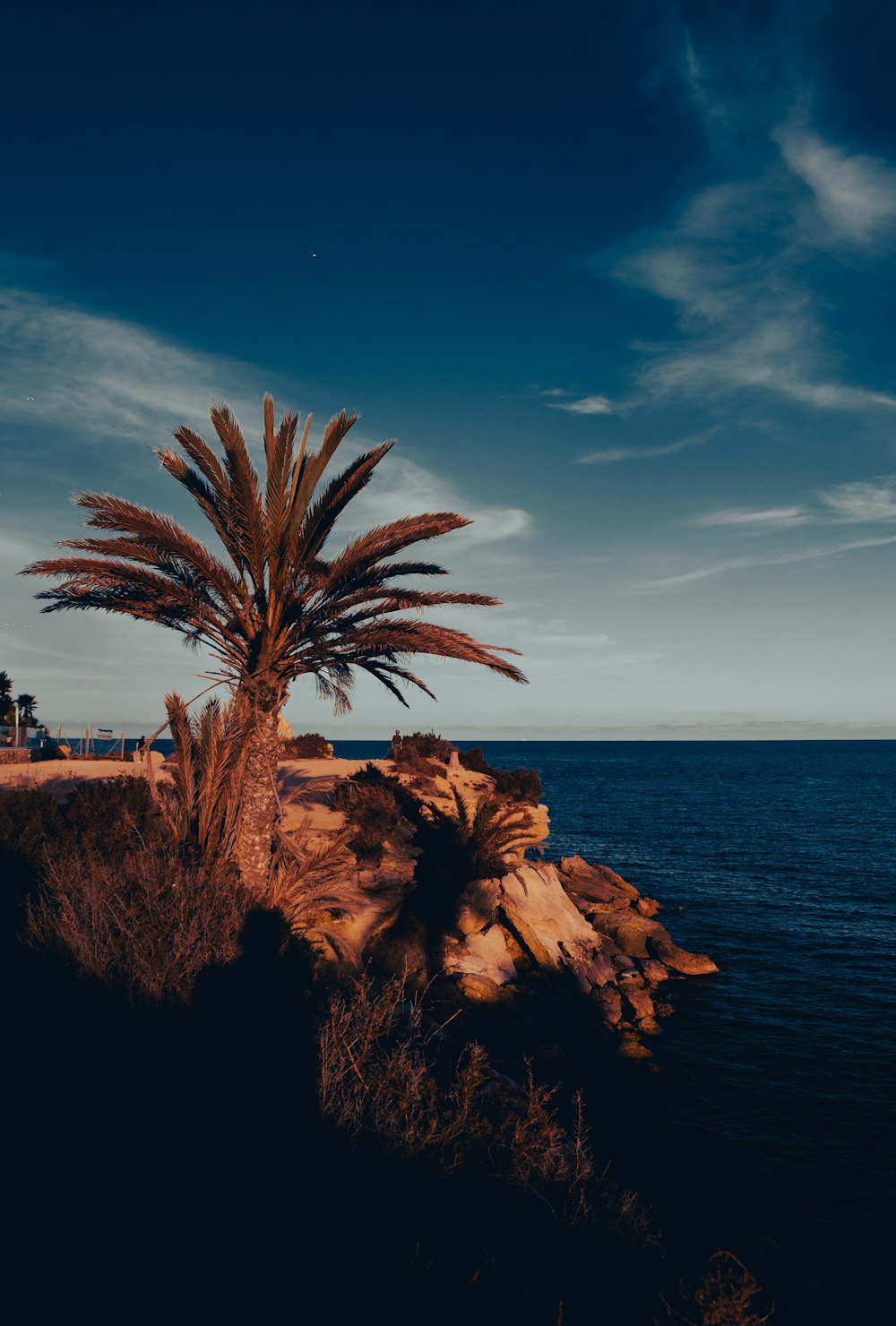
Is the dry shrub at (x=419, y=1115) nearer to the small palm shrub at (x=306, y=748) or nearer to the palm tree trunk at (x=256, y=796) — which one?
the palm tree trunk at (x=256, y=796)

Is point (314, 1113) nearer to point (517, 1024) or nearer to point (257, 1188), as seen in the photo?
point (257, 1188)

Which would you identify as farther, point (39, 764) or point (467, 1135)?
point (39, 764)

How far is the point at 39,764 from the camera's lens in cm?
2650

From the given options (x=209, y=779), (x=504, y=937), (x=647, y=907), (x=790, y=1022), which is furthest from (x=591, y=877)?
(x=209, y=779)

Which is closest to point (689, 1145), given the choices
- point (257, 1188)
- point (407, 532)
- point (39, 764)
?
point (257, 1188)

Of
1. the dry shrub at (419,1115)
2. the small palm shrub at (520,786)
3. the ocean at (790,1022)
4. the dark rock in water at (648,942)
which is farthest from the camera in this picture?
the small palm shrub at (520,786)

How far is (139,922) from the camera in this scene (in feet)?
27.1

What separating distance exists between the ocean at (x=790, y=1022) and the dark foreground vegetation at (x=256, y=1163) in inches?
96.0

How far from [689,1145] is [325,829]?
32.6ft

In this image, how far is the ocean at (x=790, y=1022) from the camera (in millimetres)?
10641

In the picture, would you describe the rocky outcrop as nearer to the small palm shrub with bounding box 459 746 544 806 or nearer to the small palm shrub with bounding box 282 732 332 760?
the small palm shrub with bounding box 459 746 544 806

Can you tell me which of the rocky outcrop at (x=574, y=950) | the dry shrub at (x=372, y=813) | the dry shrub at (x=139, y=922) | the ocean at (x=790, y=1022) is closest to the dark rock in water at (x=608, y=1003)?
the rocky outcrop at (x=574, y=950)

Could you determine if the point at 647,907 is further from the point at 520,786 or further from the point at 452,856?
the point at 452,856

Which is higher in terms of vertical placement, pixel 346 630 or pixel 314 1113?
pixel 346 630
